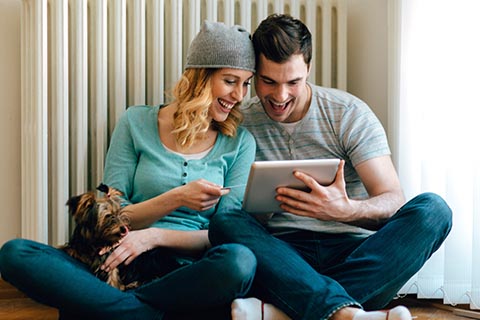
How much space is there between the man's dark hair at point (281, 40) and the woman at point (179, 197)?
0.16 ft

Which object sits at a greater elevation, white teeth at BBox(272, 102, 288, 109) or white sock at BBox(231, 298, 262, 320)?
white teeth at BBox(272, 102, 288, 109)

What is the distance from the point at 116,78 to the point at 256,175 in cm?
89

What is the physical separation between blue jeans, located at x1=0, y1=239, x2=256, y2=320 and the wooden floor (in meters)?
0.55

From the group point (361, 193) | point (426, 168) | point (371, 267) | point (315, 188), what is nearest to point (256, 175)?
point (315, 188)

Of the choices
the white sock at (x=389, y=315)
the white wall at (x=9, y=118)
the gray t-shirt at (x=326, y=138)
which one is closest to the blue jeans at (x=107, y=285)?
the white sock at (x=389, y=315)

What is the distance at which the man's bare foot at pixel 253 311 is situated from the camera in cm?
185

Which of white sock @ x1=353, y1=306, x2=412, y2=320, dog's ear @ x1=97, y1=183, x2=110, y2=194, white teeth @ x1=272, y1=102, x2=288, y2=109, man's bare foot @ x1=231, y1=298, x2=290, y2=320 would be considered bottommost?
man's bare foot @ x1=231, y1=298, x2=290, y2=320

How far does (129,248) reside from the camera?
6.55 feet

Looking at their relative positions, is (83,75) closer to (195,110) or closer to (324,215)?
(195,110)

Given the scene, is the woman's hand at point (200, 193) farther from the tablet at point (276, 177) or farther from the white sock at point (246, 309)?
the white sock at point (246, 309)

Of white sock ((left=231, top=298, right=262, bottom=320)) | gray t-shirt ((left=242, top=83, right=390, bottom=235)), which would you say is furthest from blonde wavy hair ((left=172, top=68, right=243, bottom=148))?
white sock ((left=231, top=298, right=262, bottom=320))

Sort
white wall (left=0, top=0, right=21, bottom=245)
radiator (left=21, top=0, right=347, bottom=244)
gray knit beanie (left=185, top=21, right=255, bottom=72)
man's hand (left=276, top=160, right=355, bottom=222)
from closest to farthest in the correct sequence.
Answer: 1. man's hand (left=276, top=160, right=355, bottom=222)
2. gray knit beanie (left=185, top=21, right=255, bottom=72)
3. radiator (left=21, top=0, right=347, bottom=244)
4. white wall (left=0, top=0, right=21, bottom=245)

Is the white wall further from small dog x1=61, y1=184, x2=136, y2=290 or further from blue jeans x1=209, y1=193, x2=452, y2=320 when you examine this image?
blue jeans x1=209, y1=193, x2=452, y2=320

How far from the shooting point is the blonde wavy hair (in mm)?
2170
